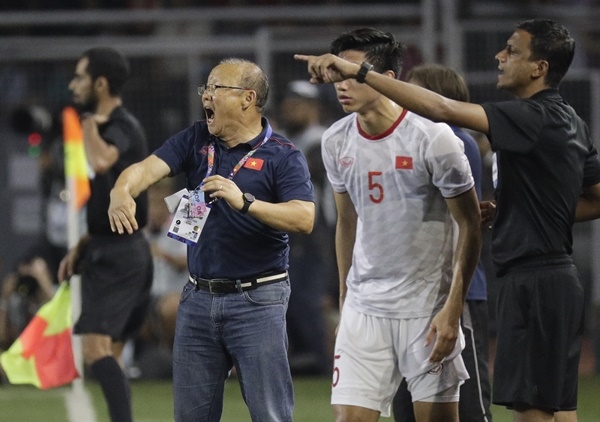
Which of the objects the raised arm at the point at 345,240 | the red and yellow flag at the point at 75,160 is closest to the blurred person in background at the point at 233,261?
the raised arm at the point at 345,240

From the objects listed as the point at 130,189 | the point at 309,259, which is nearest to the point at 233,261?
the point at 130,189

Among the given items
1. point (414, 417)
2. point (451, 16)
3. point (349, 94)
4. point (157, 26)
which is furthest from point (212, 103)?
point (157, 26)

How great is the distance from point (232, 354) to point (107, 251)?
2201 mm

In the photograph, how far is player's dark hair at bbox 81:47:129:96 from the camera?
7902 millimetres

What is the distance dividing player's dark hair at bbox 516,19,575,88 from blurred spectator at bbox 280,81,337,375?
5.73 meters

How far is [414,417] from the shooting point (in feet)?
20.7

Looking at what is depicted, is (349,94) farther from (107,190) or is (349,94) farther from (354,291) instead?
(107,190)

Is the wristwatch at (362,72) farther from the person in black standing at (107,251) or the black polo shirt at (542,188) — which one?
the person in black standing at (107,251)

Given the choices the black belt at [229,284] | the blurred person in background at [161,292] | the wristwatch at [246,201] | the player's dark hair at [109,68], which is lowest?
the blurred person in background at [161,292]

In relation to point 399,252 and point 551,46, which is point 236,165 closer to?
point 399,252

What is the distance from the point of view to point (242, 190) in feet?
18.6

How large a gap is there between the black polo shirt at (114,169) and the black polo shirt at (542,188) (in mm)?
2735

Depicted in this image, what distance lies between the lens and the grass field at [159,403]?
9.28m

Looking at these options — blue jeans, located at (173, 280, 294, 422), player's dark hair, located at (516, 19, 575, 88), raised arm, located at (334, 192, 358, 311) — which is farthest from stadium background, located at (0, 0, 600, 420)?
player's dark hair, located at (516, 19, 575, 88)
